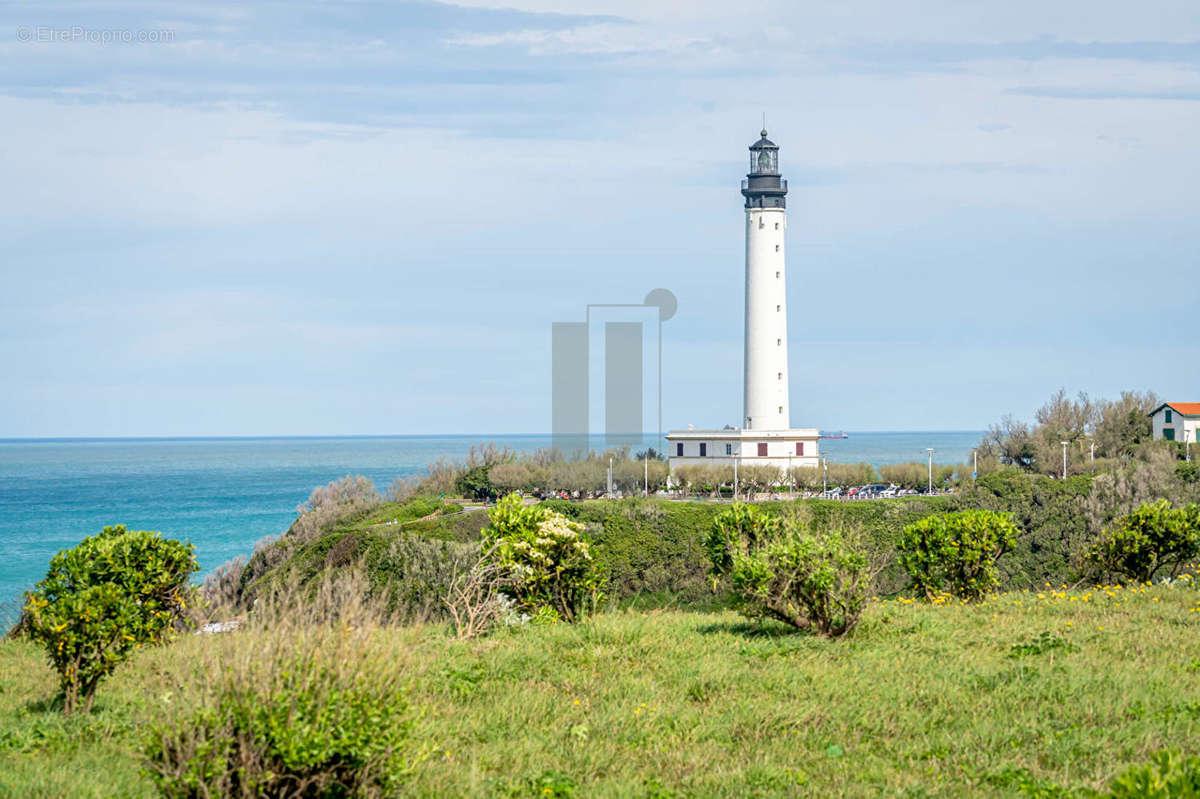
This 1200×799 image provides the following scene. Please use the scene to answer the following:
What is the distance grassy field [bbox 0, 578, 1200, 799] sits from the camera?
683 cm

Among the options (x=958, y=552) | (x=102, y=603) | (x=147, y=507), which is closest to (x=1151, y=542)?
(x=958, y=552)

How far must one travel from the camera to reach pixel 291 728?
221 inches

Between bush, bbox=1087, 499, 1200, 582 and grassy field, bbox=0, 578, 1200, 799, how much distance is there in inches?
208

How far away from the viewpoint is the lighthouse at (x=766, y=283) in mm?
62531

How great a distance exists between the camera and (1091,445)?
203 feet

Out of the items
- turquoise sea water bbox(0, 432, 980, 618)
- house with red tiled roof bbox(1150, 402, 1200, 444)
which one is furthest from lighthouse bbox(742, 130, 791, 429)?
house with red tiled roof bbox(1150, 402, 1200, 444)

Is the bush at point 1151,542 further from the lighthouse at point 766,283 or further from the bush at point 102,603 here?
the lighthouse at point 766,283

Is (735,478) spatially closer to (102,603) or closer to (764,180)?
(764,180)

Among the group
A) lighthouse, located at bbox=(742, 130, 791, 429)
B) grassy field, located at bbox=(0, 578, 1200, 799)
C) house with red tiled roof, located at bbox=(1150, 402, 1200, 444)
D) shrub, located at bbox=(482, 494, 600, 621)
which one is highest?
lighthouse, located at bbox=(742, 130, 791, 429)

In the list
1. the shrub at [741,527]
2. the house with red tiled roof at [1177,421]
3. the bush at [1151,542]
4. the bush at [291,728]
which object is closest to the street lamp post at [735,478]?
the house with red tiled roof at [1177,421]

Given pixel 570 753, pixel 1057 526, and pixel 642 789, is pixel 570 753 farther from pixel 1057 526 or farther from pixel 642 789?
pixel 1057 526

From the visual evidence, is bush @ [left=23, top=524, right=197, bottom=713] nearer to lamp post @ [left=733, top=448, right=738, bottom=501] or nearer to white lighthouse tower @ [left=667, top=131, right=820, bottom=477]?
lamp post @ [left=733, top=448, right=738, bottom=501]

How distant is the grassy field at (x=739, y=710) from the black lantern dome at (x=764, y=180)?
51.9 m

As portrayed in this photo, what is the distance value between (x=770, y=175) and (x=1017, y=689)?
56.3m
